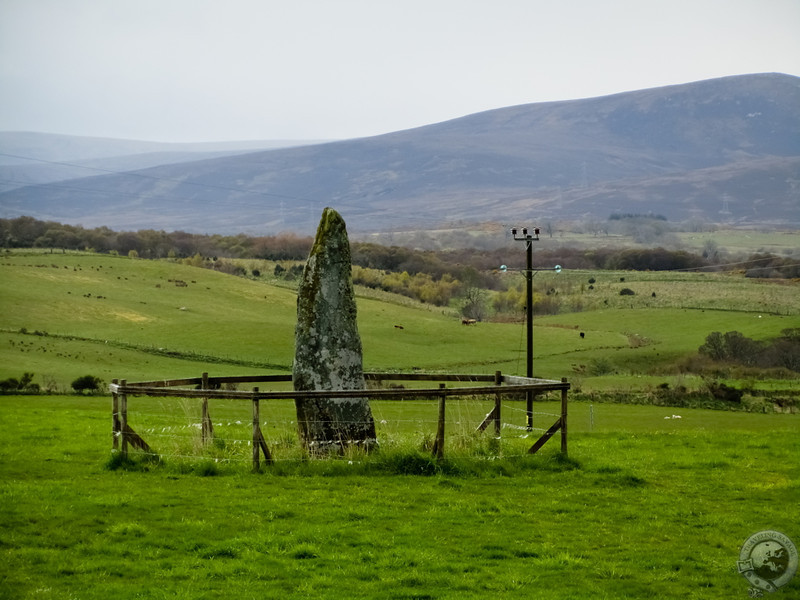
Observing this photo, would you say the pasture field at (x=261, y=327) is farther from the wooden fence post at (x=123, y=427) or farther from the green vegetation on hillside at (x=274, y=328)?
the wooden fence post at (x=123, y=427)

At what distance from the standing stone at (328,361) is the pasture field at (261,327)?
27.8 meters

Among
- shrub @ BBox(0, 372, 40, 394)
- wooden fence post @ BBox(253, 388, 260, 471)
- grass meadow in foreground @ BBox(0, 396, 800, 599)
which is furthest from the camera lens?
shrub @ BBox(0, 372, 40, 394)

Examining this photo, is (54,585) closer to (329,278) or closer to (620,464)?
(329,278)

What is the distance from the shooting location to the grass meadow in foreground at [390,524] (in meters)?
13.5

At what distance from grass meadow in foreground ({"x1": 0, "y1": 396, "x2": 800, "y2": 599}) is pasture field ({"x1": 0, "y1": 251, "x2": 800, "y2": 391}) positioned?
29317 millimetres

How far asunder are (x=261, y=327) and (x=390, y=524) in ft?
215

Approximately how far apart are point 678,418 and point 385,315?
55.6 metres

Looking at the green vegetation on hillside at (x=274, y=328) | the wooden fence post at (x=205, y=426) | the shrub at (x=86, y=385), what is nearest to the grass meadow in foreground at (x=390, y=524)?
the wooden fence post at (x=205, y=426)

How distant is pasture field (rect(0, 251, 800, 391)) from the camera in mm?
64188

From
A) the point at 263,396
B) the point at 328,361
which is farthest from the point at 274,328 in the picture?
the point at 263,396

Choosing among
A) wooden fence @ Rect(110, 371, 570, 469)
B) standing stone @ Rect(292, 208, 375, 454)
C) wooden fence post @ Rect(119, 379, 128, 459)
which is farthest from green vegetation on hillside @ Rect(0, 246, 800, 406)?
standing stone @ Rect(292, 208, 375, 454)

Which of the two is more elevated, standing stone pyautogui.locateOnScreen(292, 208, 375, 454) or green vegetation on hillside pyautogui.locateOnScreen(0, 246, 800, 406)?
standing stone pyautogui.locateOnScreen(292, 208, 375, 454)

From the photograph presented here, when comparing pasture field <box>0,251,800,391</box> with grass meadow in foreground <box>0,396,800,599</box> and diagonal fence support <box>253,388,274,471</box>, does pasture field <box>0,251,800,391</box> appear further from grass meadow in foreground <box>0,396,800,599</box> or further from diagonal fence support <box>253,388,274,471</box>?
grass meadow in foreground <box>0,396,800,599</box>

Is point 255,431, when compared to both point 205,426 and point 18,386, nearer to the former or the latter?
point 205,426
